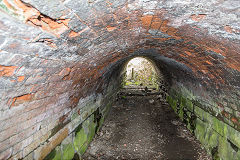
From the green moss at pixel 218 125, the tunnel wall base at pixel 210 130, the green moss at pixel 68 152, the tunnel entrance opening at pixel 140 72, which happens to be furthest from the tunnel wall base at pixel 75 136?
the tunnel entrance opening at pixel 140 72

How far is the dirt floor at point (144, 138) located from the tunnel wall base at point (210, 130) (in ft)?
1.23

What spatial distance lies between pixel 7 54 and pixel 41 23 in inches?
17.9

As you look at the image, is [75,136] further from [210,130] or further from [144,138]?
[210,130]

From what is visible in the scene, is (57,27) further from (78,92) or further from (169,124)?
(169,124)

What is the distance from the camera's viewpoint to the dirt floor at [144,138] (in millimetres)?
5082

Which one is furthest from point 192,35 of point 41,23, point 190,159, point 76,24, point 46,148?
point 190,159

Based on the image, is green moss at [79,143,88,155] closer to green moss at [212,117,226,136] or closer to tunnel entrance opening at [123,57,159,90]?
green moss at [212,117,226,136]

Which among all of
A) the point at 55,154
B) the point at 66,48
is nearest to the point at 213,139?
the point at 55,154

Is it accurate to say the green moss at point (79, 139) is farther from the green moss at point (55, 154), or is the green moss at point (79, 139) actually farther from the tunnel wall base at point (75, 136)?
the green moss at point (55, 154)

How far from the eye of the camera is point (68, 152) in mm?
4035

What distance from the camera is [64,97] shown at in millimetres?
3533

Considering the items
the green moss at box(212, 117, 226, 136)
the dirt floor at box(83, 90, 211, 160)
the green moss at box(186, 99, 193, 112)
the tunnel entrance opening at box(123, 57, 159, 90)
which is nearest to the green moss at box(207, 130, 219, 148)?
the green moss at box(212, 117, 226, 136)

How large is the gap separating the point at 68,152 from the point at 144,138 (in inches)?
127

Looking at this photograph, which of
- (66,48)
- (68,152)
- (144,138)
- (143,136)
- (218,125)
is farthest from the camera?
(143,136)
